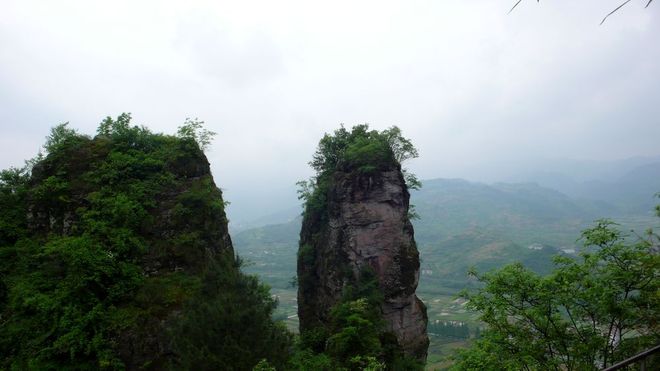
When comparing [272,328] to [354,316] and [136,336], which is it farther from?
[354,316]

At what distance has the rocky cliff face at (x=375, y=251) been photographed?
28.2 metres

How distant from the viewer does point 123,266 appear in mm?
16562

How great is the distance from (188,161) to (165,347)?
10.6 meters

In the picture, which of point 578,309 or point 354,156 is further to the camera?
point 354,156

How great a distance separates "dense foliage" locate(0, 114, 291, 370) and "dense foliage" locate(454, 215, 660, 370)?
776cm

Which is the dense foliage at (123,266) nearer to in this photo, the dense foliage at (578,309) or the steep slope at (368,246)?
the dense foliage at (578,309)

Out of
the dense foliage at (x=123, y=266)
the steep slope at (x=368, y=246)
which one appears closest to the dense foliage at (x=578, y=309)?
the dense foliage at (x=123, y=266)

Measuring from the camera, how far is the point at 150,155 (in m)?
21.6

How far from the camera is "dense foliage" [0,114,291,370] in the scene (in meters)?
13.6

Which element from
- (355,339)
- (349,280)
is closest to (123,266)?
(355,339)

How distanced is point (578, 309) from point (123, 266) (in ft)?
56.8

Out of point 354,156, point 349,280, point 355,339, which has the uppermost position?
point 354,156

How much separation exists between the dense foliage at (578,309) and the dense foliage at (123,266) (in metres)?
7.76

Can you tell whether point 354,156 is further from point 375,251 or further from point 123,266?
point 123,266
